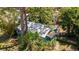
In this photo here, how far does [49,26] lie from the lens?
5.55m

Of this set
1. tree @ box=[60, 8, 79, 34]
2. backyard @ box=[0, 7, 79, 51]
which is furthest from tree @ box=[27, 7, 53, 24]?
tree @ box=[60, 8, 79, 34]

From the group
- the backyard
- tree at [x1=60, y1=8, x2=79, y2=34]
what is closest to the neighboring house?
the backyard

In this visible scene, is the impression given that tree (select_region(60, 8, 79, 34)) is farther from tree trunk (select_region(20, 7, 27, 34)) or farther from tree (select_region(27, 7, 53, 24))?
tree trunk (select_region(20, 7, 27, 34))

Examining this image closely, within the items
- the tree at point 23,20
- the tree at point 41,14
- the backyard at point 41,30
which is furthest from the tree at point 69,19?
the tree at point 23,20

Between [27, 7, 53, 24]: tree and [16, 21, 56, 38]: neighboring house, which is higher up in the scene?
[27, 7, 53, 24]: tree

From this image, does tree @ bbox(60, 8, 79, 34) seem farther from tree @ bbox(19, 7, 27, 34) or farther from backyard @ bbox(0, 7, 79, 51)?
tree @ bbox(19, 7, 27, 34)

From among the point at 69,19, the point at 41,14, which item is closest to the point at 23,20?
the point at 41,14

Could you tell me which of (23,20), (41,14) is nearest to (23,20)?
(23,20)

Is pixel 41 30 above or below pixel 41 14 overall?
below

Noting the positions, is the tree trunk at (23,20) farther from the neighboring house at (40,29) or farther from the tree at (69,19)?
the tree at (69,19)

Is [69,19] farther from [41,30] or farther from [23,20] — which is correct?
[23,20]

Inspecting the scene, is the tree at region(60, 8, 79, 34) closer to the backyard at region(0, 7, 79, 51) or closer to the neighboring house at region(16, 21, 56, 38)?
the backyard at region(0, 7, 79, 51)
